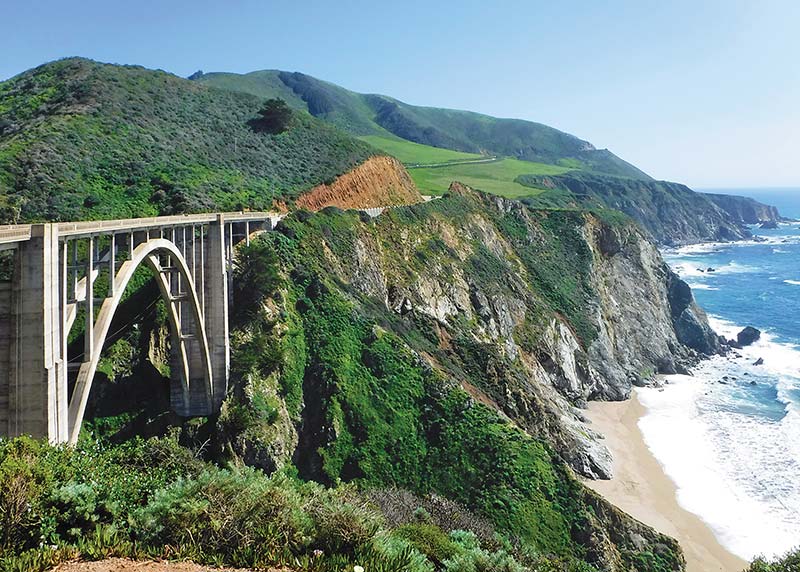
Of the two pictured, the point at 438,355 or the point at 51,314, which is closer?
the point at 51,314

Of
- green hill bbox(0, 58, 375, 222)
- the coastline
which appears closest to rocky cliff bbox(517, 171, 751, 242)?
green hill bbox(0, 58, 375, 222)

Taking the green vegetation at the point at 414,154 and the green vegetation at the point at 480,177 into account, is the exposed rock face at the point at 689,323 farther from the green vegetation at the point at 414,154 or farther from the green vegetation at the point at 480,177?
the green vegetation at the point at 414,154

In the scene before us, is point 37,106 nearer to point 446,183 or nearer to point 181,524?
point 181,524

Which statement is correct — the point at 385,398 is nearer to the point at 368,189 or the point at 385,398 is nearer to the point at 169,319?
the point at 169,319

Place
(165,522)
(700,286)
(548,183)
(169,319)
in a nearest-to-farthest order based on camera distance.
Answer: (165,522) → (169,319) → (700,286) → (548,183)

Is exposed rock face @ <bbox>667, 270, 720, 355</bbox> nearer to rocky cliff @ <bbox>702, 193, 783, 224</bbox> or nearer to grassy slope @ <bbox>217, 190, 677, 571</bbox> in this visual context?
grassy slope @ <bbox>217, 190, 677, 571</bbox>

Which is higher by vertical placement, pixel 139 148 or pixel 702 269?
pixel 139 148

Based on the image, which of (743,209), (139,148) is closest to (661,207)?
(743,209)

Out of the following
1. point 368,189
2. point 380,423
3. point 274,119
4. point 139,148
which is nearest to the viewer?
point 380,423
